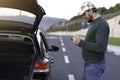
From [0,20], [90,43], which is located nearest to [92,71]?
[90,43]

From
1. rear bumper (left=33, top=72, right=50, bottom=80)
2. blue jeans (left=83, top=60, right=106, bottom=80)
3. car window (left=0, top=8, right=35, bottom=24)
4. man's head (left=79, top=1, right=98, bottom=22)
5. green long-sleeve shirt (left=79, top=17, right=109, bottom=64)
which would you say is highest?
man's head (left=79, top=1, right=98, bottom=22)

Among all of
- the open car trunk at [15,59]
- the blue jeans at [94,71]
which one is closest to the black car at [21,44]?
the open car trunk at [15,59]

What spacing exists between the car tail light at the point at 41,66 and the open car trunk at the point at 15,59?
102mm

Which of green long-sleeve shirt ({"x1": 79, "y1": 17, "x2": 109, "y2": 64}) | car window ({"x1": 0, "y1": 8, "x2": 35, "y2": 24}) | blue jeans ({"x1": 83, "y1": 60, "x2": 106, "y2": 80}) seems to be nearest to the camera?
green long-sleeve shirt ({"x1": 79, "y1": 17, "x2": 109, "y2": 64})

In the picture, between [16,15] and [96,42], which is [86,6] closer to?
[96,42]

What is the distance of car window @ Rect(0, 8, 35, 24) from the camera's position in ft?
22.9

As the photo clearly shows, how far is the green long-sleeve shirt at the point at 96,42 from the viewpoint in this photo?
610cm

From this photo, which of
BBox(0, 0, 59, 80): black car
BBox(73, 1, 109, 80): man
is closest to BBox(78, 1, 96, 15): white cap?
BBox(73, 1, 109, 80): man

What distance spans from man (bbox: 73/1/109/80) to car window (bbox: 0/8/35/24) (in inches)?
42.8

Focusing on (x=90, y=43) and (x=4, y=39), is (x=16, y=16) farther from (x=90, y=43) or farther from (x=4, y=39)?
(x=90, y=43)

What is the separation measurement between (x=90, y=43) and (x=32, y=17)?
1.23 m

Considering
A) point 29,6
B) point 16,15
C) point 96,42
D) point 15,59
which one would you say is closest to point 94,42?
point 96,42

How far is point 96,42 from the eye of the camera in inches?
241

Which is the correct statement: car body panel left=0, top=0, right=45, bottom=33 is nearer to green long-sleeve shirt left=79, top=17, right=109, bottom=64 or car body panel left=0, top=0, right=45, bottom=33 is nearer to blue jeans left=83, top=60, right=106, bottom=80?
green long-sleeve shirt left=79, top=17, right=109, bottom=64
